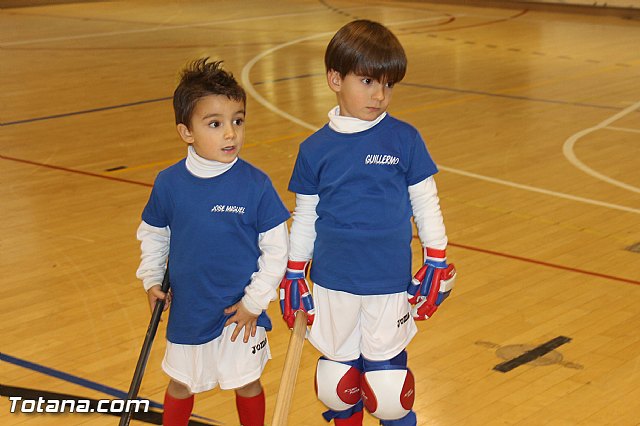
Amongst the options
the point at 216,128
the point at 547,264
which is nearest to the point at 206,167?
the point at 216,128

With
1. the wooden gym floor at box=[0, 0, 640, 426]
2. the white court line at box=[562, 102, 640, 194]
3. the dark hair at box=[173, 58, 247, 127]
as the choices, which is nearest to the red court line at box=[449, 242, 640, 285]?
the wooden gym floor at box=[0, 0, 640, 426]

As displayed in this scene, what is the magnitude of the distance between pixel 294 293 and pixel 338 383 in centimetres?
30

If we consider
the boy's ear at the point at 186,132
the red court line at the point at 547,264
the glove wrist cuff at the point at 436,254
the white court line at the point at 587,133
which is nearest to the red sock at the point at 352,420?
the glove wrist cuff at the point at 436,254

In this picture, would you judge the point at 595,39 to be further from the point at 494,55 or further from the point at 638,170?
the point at 638,170

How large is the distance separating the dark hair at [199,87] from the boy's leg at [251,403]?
81cm

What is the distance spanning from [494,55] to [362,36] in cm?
1082

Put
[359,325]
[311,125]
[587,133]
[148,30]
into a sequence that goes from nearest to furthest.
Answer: [359,325], [587,133], [311,125], [148,30]

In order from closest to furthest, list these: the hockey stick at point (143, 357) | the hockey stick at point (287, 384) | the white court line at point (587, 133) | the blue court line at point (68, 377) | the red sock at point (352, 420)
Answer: the hockey stick at point (287, 384)
the hockey stick at point (143, 357)
the red sock at point (352, 420)
the blue court line at point (68, 377)
the white court line at point (587, 133)

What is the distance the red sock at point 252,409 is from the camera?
3.06m

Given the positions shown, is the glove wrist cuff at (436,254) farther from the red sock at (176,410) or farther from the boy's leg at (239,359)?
the red sock at (176,410)

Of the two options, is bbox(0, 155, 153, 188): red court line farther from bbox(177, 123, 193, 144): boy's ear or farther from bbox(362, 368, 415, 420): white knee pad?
bbox(362, 368, 415, 420): white knee pad

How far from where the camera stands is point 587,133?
8656mm

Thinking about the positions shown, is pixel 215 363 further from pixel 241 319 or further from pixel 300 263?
pixel 300 263

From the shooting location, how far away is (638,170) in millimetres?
7426
